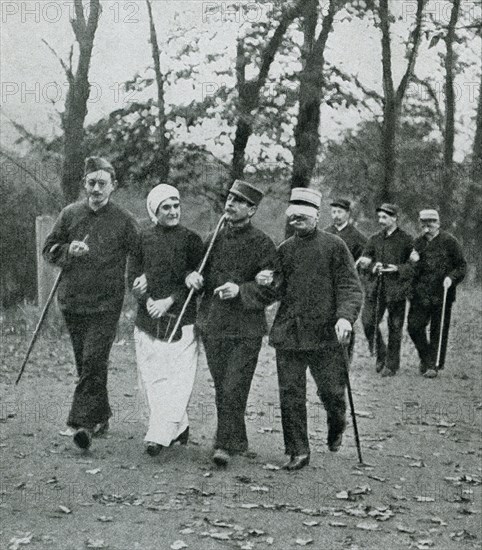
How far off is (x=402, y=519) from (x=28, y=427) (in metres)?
3.35

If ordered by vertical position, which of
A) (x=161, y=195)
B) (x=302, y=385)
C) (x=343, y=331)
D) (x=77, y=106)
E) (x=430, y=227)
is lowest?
(x=302, y=385)

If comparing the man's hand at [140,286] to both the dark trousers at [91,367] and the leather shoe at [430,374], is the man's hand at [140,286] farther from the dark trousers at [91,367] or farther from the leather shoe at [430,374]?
the leather shoe at [430,374]

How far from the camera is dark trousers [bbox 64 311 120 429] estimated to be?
26.8 ft

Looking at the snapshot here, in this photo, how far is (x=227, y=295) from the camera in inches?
303

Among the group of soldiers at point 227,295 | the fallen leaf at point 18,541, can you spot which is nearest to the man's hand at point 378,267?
the group of soldiers at point 227,295

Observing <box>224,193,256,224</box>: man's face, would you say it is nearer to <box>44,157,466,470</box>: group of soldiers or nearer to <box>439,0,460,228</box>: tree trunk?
<box>44,157,466,470</box>: group of soldiers

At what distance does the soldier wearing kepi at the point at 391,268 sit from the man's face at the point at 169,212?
4.71 meters

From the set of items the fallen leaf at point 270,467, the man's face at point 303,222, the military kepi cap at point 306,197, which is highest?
the military kepi cap at point 306,197

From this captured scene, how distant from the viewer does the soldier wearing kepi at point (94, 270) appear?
8.23 metres

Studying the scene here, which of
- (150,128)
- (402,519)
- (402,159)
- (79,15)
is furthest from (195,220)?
(402,159)

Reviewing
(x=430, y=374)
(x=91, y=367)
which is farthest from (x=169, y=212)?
(x=430, y=374)

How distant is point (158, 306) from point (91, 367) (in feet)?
2.54

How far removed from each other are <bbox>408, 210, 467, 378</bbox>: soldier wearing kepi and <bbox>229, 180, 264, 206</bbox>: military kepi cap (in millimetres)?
4983

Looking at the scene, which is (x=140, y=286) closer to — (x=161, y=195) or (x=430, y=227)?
(x=161, y=195)
